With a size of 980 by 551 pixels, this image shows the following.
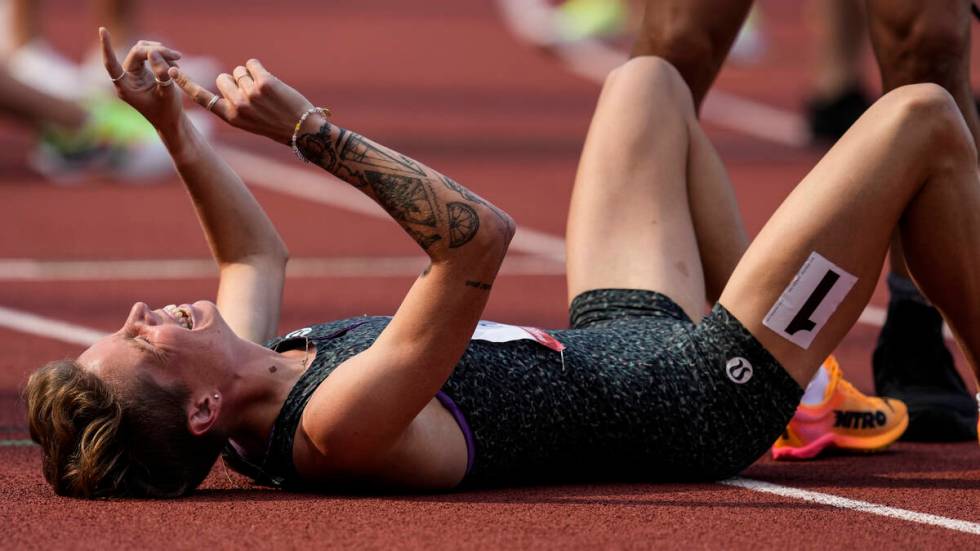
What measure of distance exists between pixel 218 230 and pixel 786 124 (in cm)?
844

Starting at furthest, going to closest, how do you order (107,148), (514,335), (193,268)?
(107,148), (193,268), (514,335)

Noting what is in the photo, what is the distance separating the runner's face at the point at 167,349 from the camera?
3.63 metres

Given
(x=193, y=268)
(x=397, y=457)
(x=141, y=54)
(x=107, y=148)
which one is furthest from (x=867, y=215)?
(x=107, y=148)

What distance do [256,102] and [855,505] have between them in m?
1.49

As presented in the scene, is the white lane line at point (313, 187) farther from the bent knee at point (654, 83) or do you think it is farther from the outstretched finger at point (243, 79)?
the outstretched finger at point (243, 79)

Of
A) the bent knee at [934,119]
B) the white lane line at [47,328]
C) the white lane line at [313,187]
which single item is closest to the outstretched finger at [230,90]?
the bent knee at [934,119]

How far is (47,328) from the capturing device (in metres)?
6.05

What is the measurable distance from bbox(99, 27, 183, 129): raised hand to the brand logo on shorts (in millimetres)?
1311

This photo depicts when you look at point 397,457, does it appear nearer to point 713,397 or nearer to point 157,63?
point 713,397

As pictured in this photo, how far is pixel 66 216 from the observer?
859cm

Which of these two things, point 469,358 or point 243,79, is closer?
point 243,79

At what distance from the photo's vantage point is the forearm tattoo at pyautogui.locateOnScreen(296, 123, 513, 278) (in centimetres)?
348

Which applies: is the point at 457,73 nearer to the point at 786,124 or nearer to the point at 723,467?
the point at 786,124

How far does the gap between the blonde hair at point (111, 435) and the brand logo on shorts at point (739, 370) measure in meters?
1.07
